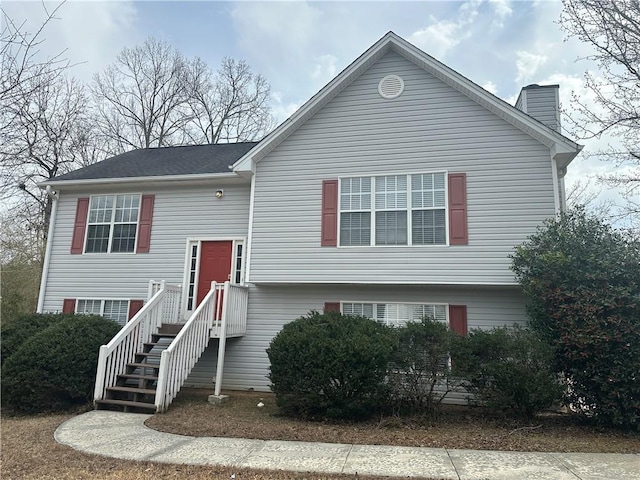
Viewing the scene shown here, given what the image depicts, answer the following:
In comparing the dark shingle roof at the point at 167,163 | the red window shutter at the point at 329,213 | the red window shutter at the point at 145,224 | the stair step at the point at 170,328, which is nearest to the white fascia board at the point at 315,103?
the dark shingle roof at the point at 167,163

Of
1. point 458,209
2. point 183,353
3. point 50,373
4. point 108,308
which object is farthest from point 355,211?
point 108,308

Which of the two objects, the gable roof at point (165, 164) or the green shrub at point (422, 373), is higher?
the gable roof at point (165, 164)

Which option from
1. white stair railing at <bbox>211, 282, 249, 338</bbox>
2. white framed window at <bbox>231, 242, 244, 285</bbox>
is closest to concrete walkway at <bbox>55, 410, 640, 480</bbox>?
white stair railing at <bbox>211, 282, 249, 338</bbox>

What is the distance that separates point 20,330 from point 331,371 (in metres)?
6.79

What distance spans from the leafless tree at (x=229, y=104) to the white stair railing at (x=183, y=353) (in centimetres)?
1710

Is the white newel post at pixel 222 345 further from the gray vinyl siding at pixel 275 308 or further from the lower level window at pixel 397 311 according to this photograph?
the lower level window at pixel 397 311

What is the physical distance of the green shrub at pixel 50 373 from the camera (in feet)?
23.6

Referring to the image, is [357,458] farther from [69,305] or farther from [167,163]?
[167,163]

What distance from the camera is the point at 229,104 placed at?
970 inches

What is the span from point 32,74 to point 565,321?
797 cm

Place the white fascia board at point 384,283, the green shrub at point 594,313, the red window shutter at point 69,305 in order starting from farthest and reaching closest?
1. the red window shutter at point 69,305
2. the white fascia board at point 384,283
3. the green shrub at point 594,313

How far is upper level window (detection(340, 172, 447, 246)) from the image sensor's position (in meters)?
8.37

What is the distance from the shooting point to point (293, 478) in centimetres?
414

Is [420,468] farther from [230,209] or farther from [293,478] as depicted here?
[230,209]
